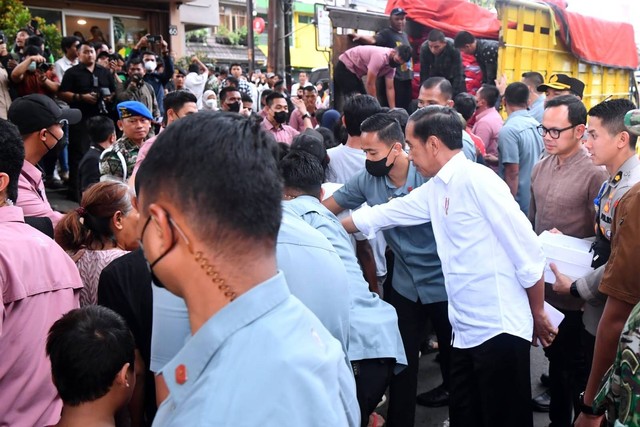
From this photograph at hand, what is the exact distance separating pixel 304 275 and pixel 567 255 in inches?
70.5

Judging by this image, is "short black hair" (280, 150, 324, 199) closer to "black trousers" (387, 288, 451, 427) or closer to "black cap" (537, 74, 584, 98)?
"black trousers" (387, 288, 451, 427)

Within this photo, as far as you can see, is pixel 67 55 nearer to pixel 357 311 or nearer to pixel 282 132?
pixel 282 132

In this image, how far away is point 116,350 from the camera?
1840mm

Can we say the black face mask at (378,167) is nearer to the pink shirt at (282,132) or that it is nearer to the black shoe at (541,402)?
the black shoe at (541,402)

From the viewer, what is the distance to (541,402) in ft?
11.8

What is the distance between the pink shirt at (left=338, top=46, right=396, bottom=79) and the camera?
6.73 metres

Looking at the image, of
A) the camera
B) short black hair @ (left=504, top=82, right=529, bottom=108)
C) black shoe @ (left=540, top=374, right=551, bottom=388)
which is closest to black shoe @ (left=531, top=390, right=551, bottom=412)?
black shoe @ (left=540, top=374, right=551, bottom=388)

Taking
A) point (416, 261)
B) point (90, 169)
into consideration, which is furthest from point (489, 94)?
point (90, 169)

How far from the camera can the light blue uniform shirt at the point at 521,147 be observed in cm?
480

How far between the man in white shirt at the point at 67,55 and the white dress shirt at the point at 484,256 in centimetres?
655

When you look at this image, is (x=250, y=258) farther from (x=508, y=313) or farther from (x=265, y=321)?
(x=508, y=313)

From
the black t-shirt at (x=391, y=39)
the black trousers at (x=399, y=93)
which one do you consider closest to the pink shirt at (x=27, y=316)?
the black trousers at (x=399, y=93)

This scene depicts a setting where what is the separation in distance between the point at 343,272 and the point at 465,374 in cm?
136

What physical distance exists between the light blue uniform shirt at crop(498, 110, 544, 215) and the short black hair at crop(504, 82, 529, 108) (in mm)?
243
